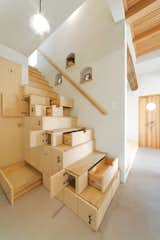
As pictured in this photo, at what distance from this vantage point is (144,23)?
2125mm

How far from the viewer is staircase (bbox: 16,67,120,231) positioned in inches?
45.9

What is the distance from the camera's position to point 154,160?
266 cm

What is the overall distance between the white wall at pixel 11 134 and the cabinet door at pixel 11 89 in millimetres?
95

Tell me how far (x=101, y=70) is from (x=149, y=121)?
2.89 metres

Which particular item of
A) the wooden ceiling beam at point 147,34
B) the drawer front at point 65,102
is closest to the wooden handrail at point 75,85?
the drawer front at point 65,102

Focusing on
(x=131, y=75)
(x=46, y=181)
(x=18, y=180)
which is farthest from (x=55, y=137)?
(x=131, y=75)

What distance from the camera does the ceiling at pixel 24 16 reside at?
54.9 inches

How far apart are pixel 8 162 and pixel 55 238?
1.55 metres

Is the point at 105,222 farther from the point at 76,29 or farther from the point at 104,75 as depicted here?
the point at 76,29

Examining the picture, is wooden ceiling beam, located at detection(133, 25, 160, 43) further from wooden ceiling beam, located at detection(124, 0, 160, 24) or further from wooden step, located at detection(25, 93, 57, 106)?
wooden step, located at detection(25, 93, 57, 106)

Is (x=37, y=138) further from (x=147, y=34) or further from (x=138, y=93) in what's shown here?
(x=138, y=93)

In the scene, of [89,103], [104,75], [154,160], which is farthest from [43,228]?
[154,160]

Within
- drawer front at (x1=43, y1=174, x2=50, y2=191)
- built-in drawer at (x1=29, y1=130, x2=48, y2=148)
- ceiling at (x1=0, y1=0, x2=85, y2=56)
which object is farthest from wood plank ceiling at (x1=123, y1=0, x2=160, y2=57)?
drawer front at (x1=43, y1=174, x2=50, y2=191)

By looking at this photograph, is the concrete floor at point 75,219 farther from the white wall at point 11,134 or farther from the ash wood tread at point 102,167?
the white wall at point 11,134
